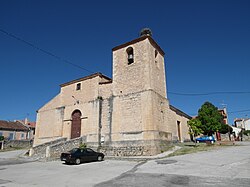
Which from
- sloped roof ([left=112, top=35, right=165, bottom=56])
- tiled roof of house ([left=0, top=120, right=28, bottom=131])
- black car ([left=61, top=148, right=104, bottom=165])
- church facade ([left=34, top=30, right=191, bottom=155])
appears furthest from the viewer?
tiled roof of house ([left=0, top=120, right=28, bottom=131])

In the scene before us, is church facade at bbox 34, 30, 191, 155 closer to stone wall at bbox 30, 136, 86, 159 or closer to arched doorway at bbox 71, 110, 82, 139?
arched doorway at bbox 71, 110, 82, 139

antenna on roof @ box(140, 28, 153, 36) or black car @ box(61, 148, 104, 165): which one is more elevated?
antenna on roof @ box(140, 28, 153, 36)

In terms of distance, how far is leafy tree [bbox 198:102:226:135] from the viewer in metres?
31.9

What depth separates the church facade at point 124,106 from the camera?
58.6 ft

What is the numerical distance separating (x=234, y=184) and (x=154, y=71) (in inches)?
566

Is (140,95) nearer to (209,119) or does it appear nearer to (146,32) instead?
(146,32)

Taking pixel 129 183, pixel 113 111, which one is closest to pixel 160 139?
pixel 113 111

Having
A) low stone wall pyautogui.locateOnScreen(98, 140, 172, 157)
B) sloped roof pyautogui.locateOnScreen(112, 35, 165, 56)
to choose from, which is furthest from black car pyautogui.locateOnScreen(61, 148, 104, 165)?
sloped roof pyautogui.locateOnScreen(112, 35, 165, 56)

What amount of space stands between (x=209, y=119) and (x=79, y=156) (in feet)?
82.3

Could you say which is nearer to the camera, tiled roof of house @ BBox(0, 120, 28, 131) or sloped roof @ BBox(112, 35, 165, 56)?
sloped roof @ BBox(112, 35, 165, 56)

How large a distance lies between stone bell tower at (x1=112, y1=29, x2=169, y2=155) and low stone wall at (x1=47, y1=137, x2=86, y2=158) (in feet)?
13.3

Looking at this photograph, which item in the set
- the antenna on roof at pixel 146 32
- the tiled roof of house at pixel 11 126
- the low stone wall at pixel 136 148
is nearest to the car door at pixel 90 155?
the low stone wall at pixel 136 148

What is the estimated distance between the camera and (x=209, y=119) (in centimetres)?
3250

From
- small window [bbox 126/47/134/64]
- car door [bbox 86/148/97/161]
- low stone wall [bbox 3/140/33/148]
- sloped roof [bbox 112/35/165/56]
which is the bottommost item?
car door [bbox 86/148/97/161]
